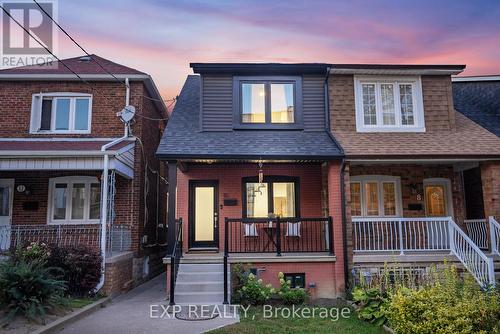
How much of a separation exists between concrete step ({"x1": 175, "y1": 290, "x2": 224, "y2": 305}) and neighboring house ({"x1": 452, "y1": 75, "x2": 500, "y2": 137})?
9.59 metres

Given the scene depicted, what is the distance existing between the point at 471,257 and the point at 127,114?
1062 cm

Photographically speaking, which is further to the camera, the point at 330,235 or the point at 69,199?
the point at 69,199

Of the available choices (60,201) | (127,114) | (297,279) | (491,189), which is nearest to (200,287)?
(297,279)

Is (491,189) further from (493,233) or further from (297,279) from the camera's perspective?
(297,279)

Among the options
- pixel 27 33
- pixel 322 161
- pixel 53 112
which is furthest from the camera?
pixel 53 112

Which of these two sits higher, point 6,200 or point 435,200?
point 6,200

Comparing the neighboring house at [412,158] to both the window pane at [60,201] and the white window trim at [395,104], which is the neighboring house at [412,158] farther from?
the window pane at [60,201]

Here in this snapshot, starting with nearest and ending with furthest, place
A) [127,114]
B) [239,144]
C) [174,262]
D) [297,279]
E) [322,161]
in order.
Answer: [174,262] → [297,279] → [239,144] → [322,161] → [127,114]

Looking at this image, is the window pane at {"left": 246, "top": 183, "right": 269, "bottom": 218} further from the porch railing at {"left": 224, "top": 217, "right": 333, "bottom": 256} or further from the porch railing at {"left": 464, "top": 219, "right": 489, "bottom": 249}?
the porch railing at {"left": 464, "top": 219, "right": 489, "bottom": 249}

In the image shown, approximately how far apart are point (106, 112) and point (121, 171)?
297 cm

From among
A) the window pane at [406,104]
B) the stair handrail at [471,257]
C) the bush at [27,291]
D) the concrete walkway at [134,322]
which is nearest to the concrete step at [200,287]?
the concrete walkway at [134,322]

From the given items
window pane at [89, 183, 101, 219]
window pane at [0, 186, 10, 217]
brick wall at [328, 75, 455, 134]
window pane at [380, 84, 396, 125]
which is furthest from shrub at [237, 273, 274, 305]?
window pane at [0, 186, 10, 217]

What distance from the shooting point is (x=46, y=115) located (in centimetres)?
1259

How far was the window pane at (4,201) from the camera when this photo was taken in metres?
11.7
